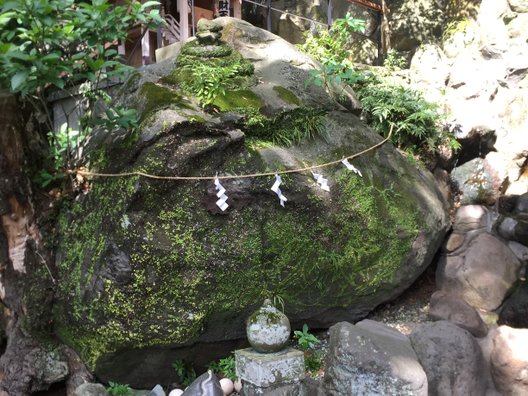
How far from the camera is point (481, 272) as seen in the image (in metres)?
5.00

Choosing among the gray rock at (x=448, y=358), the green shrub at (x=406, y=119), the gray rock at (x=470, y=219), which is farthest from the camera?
the green shrub at (x=406, y=119)

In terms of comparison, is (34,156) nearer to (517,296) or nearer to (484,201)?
(517,296)

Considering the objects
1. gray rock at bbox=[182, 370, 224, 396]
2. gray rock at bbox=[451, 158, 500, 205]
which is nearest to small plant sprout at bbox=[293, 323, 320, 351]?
gray rock at bbox=[182, 370, 224, 396]

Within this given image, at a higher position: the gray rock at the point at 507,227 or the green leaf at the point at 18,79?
the green leaf at the point at 18,79

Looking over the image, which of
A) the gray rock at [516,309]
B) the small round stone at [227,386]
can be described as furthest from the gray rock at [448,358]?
the small round stone at [227,386]

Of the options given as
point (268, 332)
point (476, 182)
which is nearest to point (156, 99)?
point (268, 332)

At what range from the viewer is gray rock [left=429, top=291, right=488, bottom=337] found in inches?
161

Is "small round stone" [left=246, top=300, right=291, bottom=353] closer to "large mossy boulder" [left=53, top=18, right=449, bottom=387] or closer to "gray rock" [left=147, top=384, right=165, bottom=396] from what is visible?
"large mossy boulder" [left=53, top=18, right=449, bottom=387]

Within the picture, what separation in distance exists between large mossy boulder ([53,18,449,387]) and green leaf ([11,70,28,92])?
3.59 ft

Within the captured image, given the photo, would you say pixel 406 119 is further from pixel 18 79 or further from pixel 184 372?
pixel 18 79

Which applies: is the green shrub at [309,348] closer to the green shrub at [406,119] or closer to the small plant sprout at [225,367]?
the small plant sprout at [225,367]

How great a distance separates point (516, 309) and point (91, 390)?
163 inches

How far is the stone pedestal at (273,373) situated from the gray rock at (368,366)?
0.79 ft

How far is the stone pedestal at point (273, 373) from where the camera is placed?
3281mm
